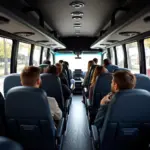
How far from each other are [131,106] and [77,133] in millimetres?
2773

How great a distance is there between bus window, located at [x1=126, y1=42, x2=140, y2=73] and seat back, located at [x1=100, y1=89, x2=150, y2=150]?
148 inches

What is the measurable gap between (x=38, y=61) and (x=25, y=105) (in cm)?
676

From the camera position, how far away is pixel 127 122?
88.1 inches

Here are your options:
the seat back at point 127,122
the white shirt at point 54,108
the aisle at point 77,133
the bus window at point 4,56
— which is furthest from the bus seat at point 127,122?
the bus window at point 4,56

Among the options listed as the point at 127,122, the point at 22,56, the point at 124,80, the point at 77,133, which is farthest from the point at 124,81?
the point at 22,56

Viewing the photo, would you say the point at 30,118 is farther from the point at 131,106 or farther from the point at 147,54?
the point at 147,54

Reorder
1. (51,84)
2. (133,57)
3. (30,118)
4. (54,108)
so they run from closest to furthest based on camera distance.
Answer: (30,118) → (54,108) → (51,84) → (133,57)

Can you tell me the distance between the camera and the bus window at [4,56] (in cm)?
456

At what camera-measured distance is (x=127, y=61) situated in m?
7.26

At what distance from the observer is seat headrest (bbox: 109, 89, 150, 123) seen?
6.81 feet

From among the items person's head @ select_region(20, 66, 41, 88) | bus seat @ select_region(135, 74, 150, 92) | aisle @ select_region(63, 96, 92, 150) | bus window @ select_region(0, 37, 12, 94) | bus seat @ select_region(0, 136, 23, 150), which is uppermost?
bus window @ select_region(0, 37, 12, 94)

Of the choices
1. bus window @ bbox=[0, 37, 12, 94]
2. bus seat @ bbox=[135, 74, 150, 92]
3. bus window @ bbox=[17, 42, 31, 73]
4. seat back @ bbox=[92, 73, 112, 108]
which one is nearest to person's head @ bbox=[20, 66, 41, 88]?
seat back @ bbox=[92, 73, 112, 108]

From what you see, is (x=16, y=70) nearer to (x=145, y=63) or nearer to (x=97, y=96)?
(x=97, y=96)

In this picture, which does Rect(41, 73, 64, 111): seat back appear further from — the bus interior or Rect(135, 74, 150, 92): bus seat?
Rect(135, 74, 150, 92): bus seat
